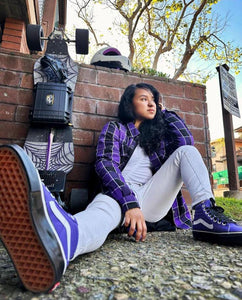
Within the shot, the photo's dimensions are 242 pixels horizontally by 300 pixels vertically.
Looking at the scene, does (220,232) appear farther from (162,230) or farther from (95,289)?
(95,289)

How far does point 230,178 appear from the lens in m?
3.30

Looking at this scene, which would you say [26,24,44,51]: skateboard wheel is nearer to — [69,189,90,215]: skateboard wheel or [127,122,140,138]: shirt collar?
[127,122,140,138]: shirt collar

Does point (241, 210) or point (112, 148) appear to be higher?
point (112, 148)

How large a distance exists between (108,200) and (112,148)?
36 centimetres

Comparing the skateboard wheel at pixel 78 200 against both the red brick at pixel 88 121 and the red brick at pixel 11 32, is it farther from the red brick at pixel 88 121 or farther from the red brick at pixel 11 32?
the red brick at pixel 11 32

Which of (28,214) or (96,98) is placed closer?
(28,214)

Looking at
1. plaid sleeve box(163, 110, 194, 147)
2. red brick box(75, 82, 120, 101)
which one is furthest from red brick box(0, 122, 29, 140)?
plaid sleeve box(163, 110, 194, 147)

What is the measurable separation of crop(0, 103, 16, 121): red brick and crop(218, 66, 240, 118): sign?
2654mm

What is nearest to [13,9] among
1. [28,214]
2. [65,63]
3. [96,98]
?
[65,63]

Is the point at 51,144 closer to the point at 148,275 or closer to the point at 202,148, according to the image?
the point at 148,275

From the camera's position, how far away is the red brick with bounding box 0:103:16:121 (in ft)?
5.65

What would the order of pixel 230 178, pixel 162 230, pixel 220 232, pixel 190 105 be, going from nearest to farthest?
1. pixel 220 232
2. pixel 162 230
3. pixel 190 105
4. pixel 230 178

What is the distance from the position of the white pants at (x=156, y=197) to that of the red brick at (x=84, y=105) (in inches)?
33.2

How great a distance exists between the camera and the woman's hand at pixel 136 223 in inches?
39.1
